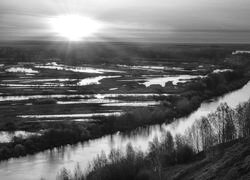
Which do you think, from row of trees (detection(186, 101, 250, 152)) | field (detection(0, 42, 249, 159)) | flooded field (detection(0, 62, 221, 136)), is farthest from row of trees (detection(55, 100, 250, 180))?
flooded field (detection(0, 62, 221, 136))

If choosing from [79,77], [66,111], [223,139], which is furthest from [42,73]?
[223,139]

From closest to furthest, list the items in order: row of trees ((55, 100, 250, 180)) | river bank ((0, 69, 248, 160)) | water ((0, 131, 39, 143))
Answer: row of trees ((55, 100, 250, 180)) → river bank ((0, 69, 248, 160)) → water ((0, 131, 39, 143))

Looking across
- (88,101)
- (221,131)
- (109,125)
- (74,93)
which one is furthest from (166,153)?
(74,93)

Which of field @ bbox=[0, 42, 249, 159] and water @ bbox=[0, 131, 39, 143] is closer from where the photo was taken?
water @ bbox=[0, 131, 39, 143]

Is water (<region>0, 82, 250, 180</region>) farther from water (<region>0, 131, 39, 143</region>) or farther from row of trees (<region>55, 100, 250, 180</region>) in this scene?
water (<region>0, 131, 39, 143</region>)

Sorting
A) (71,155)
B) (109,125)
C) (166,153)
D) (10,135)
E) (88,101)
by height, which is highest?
(88,101)

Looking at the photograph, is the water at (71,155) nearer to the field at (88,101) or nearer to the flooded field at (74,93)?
the field at (88,101)

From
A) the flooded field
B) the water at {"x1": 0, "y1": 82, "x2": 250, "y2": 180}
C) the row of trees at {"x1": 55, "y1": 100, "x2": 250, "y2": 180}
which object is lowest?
the water at {"x1": 0, "y1": 82, "x2": 250, "y2": 180}

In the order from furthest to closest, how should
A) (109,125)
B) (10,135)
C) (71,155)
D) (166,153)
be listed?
(109,125) → (10,135) → (71,155) → (166,153)

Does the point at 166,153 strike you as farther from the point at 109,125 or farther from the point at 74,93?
the point at 74,93

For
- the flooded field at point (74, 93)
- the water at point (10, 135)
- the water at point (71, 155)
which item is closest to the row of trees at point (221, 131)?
the water at point (71, 155)
